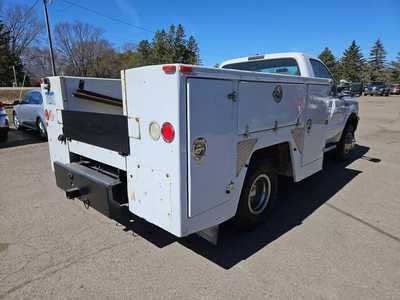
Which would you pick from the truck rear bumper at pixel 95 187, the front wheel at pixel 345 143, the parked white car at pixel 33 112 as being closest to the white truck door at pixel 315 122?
the front wheel at pixel 345 143

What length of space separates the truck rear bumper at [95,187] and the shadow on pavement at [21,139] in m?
6.30

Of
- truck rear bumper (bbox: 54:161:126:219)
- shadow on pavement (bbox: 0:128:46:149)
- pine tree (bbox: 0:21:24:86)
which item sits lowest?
shadow on pavement (bbox: 0:128:46:149)

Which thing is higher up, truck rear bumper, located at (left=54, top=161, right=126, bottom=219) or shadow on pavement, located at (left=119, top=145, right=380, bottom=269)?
truck rear bumper, located at (left=54, top=161, right=126, bottom=219)

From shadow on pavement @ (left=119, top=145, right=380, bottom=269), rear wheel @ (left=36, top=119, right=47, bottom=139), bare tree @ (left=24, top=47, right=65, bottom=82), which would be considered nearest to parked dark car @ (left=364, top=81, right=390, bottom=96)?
shadow on pavement @ (left=119, top=145, right=380, bottom=269)

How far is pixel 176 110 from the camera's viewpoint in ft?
6.31

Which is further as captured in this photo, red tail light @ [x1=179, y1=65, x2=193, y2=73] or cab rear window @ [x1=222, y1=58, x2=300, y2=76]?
cab rear window @ [x1=222, y1=58, x2=300, y2=76]

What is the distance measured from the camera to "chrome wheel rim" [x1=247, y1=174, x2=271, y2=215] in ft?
10.5

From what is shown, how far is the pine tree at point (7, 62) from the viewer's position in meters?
45.5

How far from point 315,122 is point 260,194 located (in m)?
1.47

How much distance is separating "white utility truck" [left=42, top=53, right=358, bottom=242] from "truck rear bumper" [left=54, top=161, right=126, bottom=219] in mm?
11

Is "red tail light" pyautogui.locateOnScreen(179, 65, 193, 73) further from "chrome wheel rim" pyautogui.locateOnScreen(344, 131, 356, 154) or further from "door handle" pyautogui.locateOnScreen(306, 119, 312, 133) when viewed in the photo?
"chrome wheel rim" pyautogui.locateOnScreen(344, 131, 356, 154)

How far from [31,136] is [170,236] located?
8.77m

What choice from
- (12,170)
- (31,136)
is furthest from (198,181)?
(31,136)

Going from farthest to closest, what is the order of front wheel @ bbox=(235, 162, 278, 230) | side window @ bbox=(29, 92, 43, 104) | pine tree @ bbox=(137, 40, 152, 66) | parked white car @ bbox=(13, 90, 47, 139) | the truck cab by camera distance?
pine tree @ bbox=(137, 40, 152, 66) → side window @ bbox=(29, 92, 43, 104) → parked white car @ bbox=(13, 90, 47, 139) → the truck cab → front wheel @ bbox=(235, 162, 278, 230)
